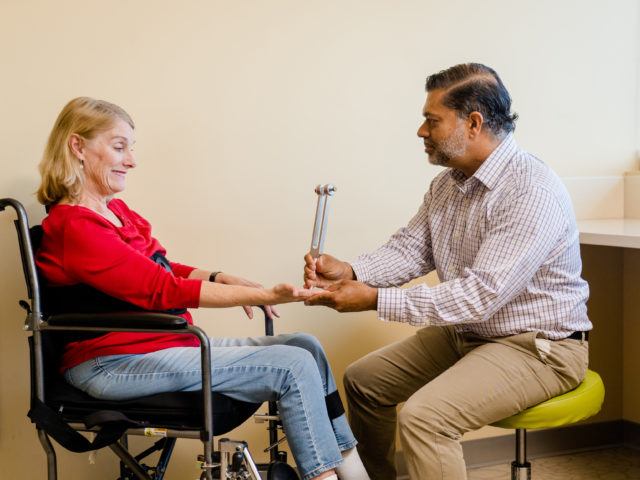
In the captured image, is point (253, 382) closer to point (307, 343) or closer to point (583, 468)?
point (307, 343)

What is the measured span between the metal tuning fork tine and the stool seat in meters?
0.64

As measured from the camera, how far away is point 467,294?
2021 millimetres

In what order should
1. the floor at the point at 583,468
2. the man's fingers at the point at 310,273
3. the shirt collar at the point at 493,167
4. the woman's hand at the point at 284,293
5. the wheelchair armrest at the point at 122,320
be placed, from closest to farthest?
the wheelchair armrest at the point at 122,320 → the woman's hand at the point at 284,293 → the shirt collar at the point at 493,167 → the man's fingers at the point at 310,273 → the floor at the point at 583,468

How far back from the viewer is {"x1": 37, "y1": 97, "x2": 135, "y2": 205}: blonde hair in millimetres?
1978

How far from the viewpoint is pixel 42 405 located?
6.05ft

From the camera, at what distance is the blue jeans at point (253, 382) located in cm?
187

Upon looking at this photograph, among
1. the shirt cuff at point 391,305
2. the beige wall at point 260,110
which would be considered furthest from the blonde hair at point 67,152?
the shirt cuff at point 391,305

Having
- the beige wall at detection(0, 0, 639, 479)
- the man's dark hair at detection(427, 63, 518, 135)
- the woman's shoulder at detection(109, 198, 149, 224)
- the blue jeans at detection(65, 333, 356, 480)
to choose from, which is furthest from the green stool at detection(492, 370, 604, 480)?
the woman's shoulder at detection(109, 198, 149, 224)

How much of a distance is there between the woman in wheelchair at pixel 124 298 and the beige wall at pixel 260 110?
361mm

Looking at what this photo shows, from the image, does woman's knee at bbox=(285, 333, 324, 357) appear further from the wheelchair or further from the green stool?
the green stool

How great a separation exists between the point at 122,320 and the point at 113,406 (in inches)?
9.3

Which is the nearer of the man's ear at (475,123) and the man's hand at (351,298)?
the man's hand at (351,298)

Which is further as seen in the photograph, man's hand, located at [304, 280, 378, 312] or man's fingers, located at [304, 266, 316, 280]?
man's fingers, located at [304, 266, 316, 280]

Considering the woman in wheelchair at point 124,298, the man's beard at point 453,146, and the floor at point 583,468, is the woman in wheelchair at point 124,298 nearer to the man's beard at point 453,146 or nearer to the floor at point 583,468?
the man's beard at point 453,146
